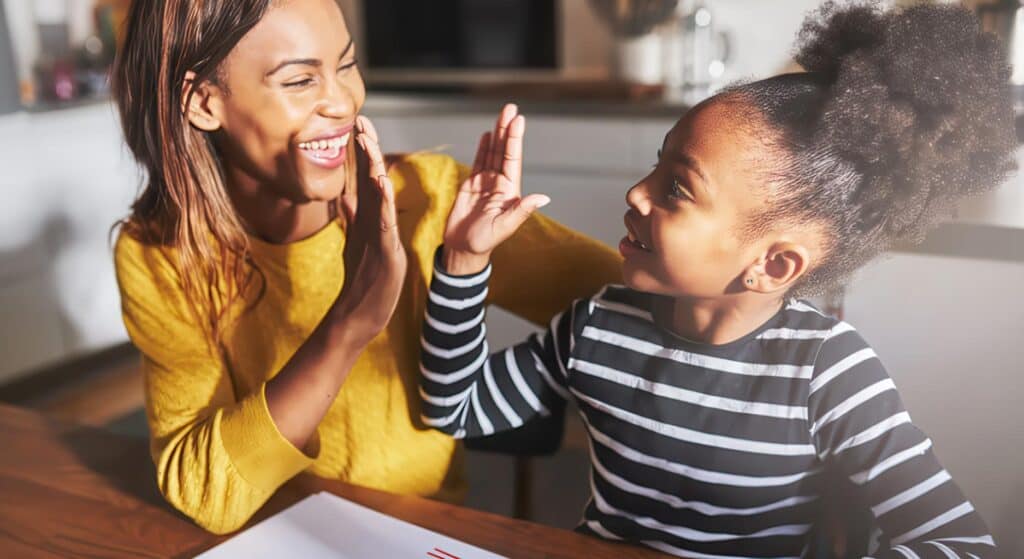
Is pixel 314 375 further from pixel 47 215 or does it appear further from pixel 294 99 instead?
pixel 47 215

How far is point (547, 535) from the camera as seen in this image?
0.75 meters

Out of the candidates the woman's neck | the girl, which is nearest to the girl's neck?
the girl

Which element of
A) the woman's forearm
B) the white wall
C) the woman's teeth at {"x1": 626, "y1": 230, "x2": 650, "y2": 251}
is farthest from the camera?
the white wall

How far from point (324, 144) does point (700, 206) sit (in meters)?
0.33

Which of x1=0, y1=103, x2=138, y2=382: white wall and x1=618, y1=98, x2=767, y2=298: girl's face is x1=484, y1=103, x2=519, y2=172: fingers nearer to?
x1=618, y1=98, x2=767, y2=298: girl's face

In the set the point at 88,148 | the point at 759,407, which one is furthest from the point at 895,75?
the point at 88,148

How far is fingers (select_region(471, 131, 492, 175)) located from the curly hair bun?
0.27 meters

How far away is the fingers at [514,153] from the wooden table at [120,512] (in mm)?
290

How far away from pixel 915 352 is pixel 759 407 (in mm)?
110

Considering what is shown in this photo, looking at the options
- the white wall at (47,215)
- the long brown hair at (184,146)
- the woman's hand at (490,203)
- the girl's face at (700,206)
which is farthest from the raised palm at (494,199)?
the white wall at (47,215)

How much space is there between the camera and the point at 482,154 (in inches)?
28.7

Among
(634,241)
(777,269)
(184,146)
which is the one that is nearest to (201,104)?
(184,146)

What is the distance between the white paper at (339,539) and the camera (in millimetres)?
736

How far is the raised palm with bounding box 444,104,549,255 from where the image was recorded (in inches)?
27.7
